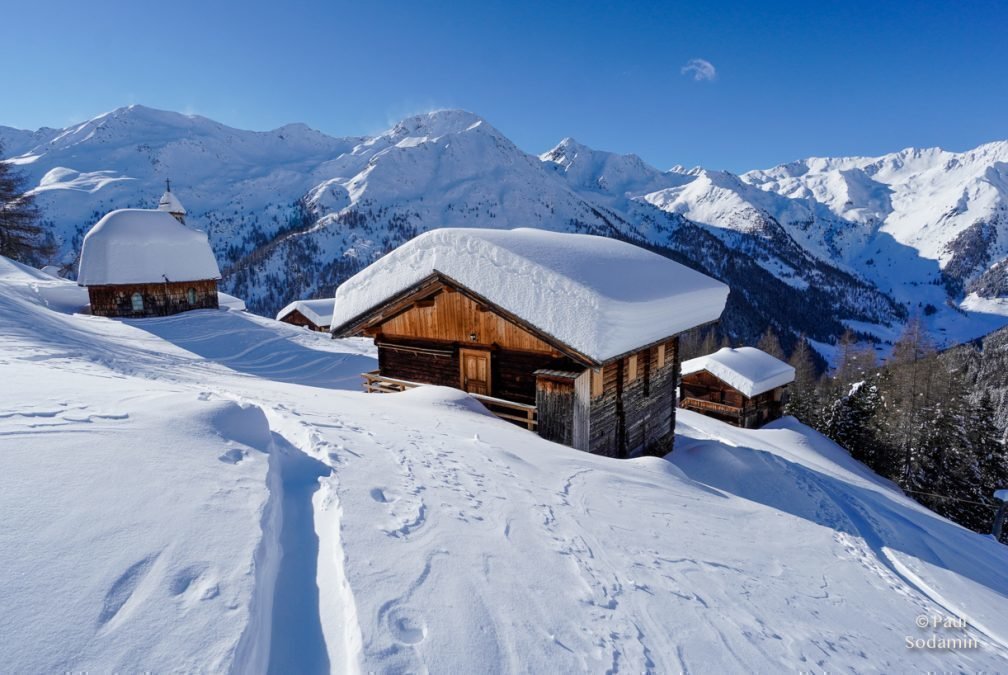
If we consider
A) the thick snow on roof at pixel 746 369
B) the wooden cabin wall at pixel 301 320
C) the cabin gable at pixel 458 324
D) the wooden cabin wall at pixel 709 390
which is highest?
the cabin gable at pixel 458 324

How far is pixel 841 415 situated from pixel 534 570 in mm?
33450

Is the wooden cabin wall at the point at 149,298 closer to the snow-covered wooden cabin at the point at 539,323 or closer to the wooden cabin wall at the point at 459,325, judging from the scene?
the snow-covered wooden cabin at the point at 539,323

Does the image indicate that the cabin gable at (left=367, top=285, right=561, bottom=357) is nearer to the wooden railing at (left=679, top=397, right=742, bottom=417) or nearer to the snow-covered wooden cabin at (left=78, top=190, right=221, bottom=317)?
the snow-covered wooden cabin at (left=78, top=190, right=221, bottom=317)

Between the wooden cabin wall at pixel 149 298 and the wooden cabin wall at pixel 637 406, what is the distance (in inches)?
1027

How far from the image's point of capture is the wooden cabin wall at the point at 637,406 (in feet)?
37.3

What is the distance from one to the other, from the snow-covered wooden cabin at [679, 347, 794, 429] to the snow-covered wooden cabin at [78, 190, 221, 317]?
2984 centimetres

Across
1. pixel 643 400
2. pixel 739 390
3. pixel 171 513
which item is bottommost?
pixel 739 390

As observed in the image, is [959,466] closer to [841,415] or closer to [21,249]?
[841,415]

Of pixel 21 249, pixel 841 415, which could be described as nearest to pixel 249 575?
pixel 841 415

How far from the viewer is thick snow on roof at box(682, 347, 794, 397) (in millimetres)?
26891

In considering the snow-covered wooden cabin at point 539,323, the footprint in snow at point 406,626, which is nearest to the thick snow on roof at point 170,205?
the snow-covered wooden cabin at point 539,323

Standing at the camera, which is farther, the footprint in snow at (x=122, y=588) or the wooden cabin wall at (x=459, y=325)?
the wooden cabin wall at (x=459, y=325)

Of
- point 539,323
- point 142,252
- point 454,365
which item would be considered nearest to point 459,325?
point 454,365

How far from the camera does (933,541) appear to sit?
32.1 feet
